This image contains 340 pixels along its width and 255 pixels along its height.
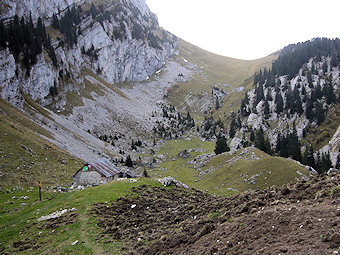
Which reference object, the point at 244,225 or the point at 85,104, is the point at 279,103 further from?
the point at 244,225

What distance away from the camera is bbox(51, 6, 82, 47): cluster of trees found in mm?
153125

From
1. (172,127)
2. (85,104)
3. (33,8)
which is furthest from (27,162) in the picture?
(33,8)

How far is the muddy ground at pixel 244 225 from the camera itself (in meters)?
10.6

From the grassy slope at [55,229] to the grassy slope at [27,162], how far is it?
3787 millimetres

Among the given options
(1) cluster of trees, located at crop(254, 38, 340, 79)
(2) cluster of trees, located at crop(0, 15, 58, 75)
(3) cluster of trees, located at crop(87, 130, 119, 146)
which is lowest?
(3) cluster of trees, located at crop(87, 130, 119, 146)

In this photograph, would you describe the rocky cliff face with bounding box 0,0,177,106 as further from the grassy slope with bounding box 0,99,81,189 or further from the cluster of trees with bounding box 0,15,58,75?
the grassy slope with bounding box 0,99,81,189

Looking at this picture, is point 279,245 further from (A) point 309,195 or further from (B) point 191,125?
(B) point 191,125

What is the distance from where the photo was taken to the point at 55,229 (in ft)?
72.3

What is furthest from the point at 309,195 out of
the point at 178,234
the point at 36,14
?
the point at 36,14

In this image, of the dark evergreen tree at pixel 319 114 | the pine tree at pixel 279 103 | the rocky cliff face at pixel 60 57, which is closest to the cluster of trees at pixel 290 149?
the dark evergreen tree at pixel 319 114

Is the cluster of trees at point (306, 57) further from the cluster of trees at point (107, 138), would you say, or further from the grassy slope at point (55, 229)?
the grassy slope at point (55, 229)

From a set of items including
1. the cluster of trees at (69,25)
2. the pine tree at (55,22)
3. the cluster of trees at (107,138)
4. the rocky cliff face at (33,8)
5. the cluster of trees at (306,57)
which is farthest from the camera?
the cluster of trees at (69,25)

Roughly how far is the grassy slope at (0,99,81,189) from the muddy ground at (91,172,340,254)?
66.8 feet

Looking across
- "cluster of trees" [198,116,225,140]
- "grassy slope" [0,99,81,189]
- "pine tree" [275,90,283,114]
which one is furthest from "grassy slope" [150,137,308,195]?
"pine tree" [275,90,283,114]
